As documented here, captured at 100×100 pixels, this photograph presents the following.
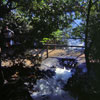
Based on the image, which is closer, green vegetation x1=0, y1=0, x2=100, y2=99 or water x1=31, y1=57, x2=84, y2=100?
water x1=31, y1=57, x2=84, y2=100

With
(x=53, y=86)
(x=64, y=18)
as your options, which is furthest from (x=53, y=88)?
(x=64, y=18)

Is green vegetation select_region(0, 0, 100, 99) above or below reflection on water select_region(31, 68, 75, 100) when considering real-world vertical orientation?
above

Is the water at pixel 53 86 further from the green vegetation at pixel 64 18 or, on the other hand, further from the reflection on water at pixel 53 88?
the green vegetation at pixel 64 18

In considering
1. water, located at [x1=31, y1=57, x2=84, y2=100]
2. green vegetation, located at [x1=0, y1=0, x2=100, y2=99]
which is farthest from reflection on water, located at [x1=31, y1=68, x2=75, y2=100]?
green vegetation, located at [x1=0, y1=0, x2=100, y2=99]

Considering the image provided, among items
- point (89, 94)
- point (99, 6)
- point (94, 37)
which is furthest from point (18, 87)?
point (99, 6)

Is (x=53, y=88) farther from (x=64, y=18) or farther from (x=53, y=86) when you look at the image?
(x=64, y=18)

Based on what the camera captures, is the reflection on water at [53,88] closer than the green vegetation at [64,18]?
Yes

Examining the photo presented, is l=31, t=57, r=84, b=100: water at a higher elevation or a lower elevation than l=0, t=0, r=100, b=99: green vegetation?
lower

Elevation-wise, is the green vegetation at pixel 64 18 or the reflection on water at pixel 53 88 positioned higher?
the green vegetation at pixel 64 18

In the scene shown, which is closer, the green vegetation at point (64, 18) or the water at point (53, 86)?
the water at point (53, 86)

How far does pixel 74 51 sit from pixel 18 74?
141 inches

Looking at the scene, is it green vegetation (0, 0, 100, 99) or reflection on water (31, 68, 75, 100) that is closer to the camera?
reflection on water (31, 68, 75, 100)

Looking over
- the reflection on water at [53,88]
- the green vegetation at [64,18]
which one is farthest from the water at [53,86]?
the green vegetation at [64,18]

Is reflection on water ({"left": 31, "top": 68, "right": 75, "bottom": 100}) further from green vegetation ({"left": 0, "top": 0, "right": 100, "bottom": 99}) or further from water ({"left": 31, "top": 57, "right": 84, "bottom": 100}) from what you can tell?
green vegetation ({"left": 0, "top": 0, "right": 100, "bottom": 99})
